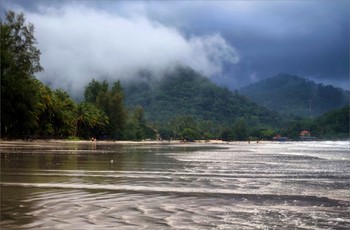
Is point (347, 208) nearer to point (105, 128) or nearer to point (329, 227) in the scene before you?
point (329, 227)

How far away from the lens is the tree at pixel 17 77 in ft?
155

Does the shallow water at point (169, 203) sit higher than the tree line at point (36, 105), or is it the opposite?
the tree line at point (36, 105)

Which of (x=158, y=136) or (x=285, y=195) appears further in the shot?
(x=158, y=136)

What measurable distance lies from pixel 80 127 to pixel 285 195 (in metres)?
74.8

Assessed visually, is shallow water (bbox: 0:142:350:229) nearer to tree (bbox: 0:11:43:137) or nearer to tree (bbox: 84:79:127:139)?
tree (bbox: 0:11:43:137)

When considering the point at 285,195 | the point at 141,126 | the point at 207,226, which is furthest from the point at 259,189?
the point at 141,126

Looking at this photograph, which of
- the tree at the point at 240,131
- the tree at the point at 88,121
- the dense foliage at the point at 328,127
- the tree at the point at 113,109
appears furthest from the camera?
the dense foliage at the point at 328,127

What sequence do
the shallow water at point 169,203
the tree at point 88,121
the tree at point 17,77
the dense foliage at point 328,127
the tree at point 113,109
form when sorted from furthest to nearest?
the dense foliage at point 328,127
the tree at point 113,109
the tree at point 88,121
the tree at point 17,77
the shallow water at point 169,203

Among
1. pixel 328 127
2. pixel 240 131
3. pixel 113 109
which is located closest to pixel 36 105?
pixel 113 109

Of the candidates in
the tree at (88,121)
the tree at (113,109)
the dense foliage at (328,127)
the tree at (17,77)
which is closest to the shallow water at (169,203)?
the tree at (17,77)

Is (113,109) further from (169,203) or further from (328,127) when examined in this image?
(328,127)

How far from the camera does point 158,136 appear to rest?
133m

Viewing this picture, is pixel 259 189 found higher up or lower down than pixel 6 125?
lower down

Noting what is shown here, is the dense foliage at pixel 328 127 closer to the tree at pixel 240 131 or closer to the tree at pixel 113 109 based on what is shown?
the tree at pixel 240 131
